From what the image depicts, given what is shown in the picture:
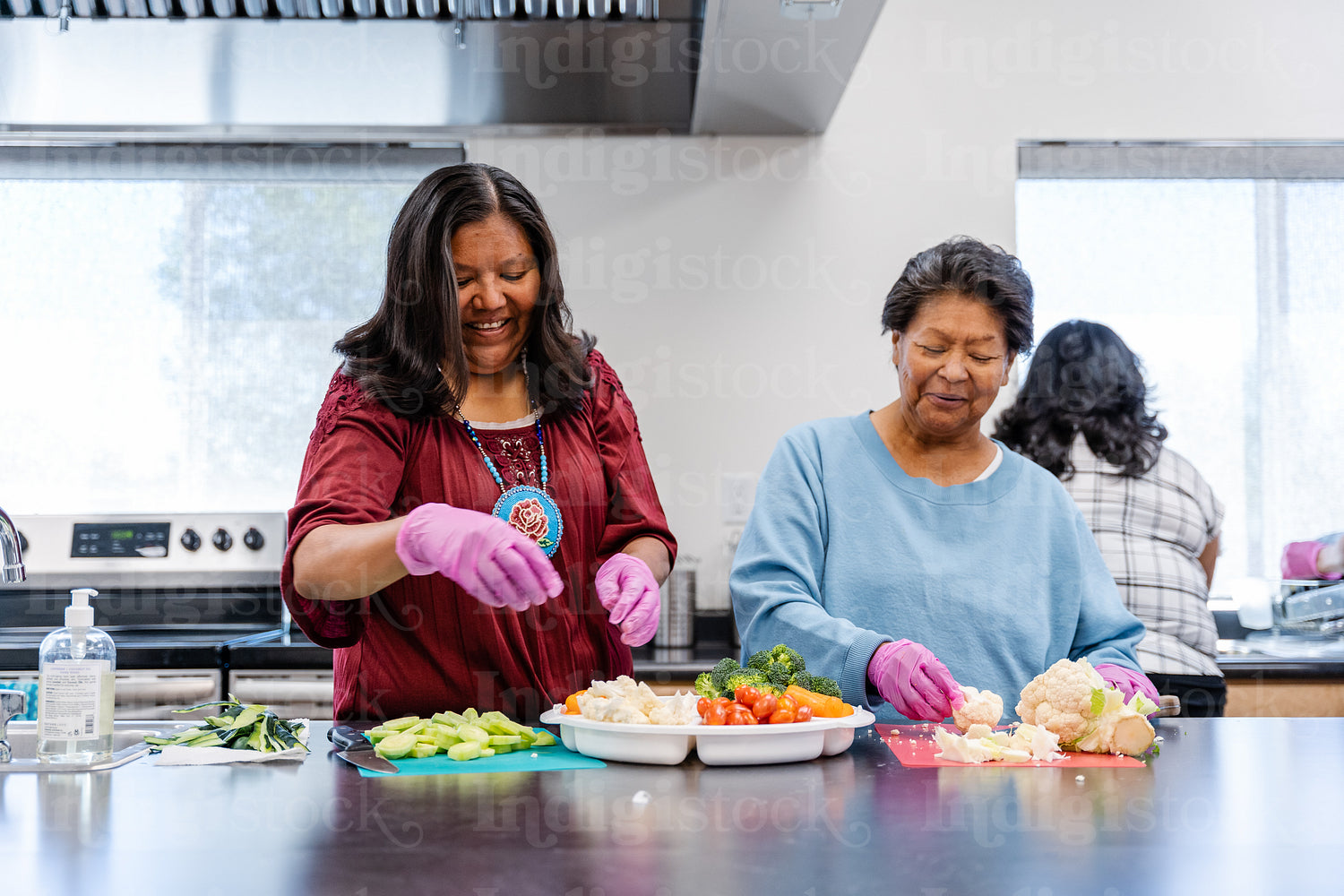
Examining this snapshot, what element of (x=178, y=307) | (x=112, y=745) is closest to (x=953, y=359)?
(x=112, y=745)

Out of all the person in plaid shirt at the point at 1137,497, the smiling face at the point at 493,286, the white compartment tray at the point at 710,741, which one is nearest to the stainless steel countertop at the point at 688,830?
the white compartment tray at the point at 710,741

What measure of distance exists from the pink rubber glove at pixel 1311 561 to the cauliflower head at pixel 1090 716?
1658 millimetres

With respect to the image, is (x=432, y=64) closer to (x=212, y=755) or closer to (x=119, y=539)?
(x=119, y=539)

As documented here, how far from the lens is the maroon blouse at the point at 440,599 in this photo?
134 centimetres

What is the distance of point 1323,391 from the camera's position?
286cm

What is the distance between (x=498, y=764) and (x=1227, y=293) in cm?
252

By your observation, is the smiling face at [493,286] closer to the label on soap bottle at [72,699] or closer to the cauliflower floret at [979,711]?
the label on soap bottle at [72,699]

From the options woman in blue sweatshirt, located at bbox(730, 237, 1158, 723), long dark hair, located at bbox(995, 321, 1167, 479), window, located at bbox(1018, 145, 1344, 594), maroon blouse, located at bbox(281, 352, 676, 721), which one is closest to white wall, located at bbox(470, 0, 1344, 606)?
window, located at bbox(1018, 145, 1344, 594)

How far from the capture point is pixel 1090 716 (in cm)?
118

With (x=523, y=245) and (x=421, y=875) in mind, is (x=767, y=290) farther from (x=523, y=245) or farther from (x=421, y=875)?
(x=421, y=875)

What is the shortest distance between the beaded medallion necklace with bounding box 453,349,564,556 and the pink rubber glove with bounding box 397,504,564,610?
210mm

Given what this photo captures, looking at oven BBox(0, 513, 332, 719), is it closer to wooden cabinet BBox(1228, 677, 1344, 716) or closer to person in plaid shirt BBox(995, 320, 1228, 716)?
person in plaid shirt BBox(995, 320, 1228, 716)

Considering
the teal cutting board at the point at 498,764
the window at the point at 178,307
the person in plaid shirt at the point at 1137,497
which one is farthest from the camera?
the window at the point at 178,307

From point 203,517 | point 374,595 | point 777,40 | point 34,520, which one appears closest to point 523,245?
point 374,595
